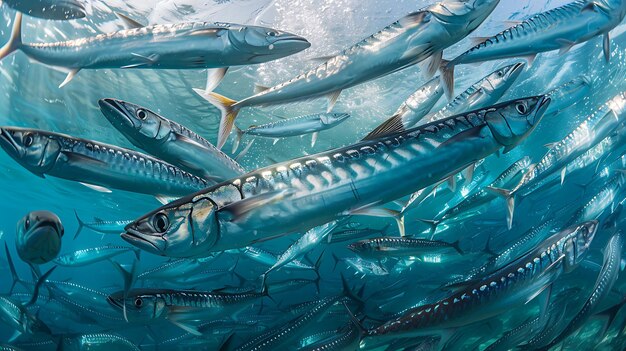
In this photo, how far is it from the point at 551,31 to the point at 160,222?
11.0 feet

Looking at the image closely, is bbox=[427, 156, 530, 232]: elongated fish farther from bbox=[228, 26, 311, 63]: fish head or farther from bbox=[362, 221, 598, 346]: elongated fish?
bbox=[228, 26, 311, 63]: fish head

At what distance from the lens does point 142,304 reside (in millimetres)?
4062

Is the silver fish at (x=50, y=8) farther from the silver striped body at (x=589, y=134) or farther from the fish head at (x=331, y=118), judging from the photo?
the silver striped body at (x=589, y=134)

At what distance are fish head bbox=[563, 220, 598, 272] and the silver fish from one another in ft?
17.3

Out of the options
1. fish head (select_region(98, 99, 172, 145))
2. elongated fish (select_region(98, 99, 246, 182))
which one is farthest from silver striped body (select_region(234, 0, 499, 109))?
fish head (select_region(98, 99, 172, 145))

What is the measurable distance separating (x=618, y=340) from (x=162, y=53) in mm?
6361

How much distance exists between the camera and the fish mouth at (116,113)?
9.49 feet

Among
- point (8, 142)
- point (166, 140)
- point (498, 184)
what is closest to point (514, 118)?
point (166, 140)

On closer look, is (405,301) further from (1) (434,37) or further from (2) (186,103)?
(2) (186,103)

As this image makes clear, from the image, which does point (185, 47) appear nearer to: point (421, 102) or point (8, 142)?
point (8, 142)

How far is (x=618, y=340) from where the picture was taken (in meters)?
4.95

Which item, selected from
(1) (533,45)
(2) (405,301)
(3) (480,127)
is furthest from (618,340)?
(2) (405,301)

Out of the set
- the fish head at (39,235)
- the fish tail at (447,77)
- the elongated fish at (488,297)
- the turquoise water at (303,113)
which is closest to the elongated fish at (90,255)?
the turquoise water at (303,113)

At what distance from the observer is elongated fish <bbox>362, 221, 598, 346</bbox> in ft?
11.4
